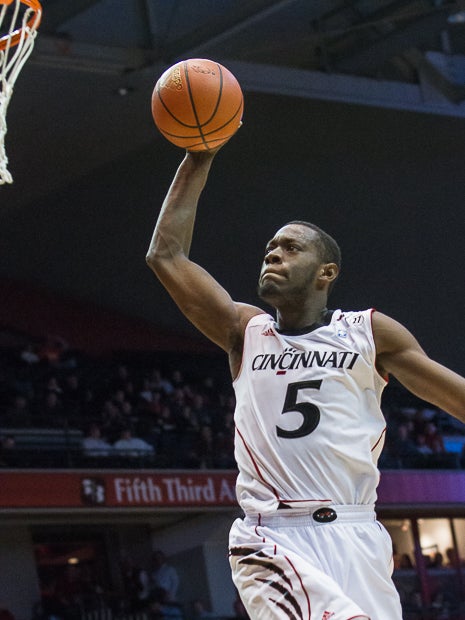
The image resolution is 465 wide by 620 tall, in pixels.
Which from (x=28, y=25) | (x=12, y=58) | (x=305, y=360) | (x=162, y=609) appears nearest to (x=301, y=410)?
(x=305, y=360)

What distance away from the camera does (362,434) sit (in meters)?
3.76

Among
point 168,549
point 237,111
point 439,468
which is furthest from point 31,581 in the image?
point 237,111

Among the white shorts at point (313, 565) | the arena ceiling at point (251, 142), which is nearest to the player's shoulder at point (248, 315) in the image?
the white shorts at point (313, 565)

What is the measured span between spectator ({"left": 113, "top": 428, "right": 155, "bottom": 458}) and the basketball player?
10827 millimetres

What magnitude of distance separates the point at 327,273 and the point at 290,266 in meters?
0.16

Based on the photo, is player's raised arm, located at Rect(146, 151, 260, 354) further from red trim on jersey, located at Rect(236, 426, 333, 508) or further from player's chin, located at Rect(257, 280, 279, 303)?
red trim on jersey, located at Rect(236, 426, 333, 508)

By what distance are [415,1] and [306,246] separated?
12.9 m

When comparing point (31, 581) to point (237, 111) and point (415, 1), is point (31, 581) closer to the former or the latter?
point (415, 1)

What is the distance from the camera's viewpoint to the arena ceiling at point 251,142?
15.2 metres

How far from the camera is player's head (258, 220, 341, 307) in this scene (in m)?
3.91

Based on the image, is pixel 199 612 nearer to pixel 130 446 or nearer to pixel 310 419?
pixel 130 446

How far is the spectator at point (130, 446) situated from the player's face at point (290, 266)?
1091 cm

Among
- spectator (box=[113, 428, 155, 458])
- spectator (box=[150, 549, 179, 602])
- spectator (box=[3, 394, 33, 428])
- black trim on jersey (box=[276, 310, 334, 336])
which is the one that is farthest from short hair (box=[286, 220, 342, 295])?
spectator (box=[3, 394, 33, 428])

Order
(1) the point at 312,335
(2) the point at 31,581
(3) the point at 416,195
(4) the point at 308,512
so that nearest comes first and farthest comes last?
(4) the point at 308,512
(1) the point at 312,335
(2) the point at 31,581
(3) the point at 416,195
